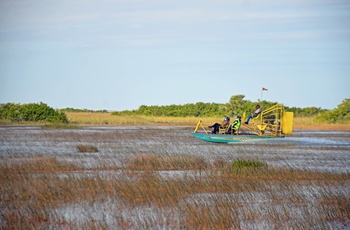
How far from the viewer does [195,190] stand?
18781 millimetres

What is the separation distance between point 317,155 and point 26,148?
1346 centimetres

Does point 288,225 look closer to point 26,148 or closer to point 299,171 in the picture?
point 299,171

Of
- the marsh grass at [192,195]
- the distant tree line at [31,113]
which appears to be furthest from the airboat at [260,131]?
the distant tree line at [31,113]

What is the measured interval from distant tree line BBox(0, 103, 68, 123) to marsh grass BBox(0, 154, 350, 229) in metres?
45.5

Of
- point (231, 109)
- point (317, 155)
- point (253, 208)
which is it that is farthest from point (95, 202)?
point (231, 109)

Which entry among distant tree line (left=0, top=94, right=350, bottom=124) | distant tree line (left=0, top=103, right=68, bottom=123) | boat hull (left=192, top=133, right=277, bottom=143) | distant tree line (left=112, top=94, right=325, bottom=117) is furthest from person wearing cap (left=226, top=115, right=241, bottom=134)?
distant tree line (left=112, top=94, right=325, bottom=117)

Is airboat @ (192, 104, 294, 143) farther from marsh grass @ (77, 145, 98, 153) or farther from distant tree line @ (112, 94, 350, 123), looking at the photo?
distant tree line @ (112, 94, 350, 123)

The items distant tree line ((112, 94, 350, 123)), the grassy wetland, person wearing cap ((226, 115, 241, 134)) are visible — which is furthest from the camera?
distant tree line ((112, 94, 350, 123))

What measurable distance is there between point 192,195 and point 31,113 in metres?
53.8

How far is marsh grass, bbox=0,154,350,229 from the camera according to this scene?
14859 mm

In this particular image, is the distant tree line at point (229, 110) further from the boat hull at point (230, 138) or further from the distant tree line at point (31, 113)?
the boat hull at point (230, 138)

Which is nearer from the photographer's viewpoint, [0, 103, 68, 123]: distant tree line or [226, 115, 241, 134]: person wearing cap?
[226, 115, 241, 134]: person wearing cap

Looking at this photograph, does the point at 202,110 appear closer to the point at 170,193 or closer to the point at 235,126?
the point at 235,126

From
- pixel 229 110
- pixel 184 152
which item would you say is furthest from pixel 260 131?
pixel 229 110
